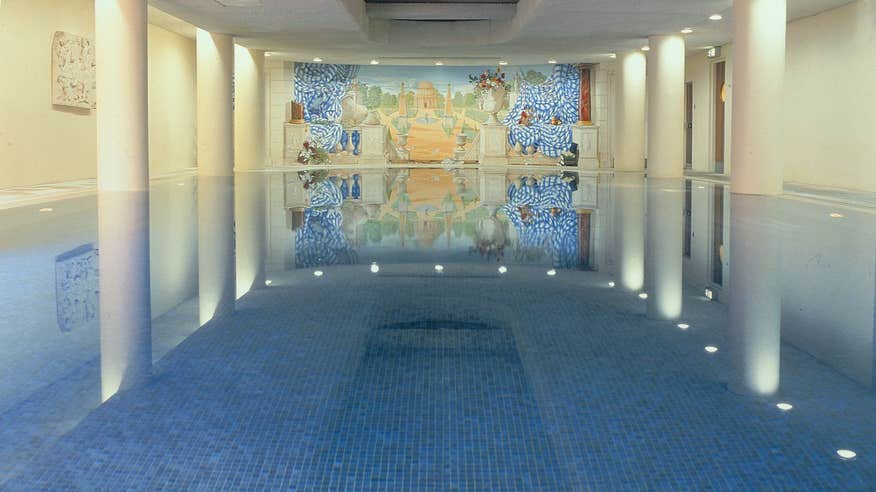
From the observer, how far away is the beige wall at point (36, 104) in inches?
757

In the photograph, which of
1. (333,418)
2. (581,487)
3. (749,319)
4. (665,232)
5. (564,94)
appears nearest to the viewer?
(581,487)

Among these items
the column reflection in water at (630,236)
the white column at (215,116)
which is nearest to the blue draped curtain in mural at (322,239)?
the white column at (215,116)

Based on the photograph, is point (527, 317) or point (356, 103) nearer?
point (527, 317)

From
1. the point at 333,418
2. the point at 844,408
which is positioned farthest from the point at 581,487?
A: the point at 844,408

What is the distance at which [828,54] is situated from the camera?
2153 centimetres

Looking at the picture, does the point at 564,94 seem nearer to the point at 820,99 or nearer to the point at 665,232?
the point at 820,99

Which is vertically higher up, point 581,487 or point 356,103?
point 356,103

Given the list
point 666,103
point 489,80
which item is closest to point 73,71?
point 666,103

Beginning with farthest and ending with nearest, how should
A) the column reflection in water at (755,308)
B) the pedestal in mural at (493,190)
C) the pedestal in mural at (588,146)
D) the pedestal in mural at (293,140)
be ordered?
the pedestal in mural at (293,140), the pedestal in mural at (588,146), the pedestal in mural at (493,190), the column reflection in water at (755,308)

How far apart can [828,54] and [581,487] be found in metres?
20.8

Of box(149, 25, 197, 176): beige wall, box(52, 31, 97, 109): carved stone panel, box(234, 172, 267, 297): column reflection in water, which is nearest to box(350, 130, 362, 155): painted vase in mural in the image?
box(149, 25, 197, 176): beige wall

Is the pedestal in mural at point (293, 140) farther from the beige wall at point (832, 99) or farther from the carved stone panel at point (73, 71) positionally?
the beige wall at point (832, 99)

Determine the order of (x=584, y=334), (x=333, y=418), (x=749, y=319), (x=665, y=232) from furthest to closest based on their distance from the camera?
(x=665, y=232), (x=749, y=319), (x=584, y=334), (x=333, y=418)

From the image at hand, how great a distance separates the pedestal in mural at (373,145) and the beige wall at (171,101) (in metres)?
7.72
